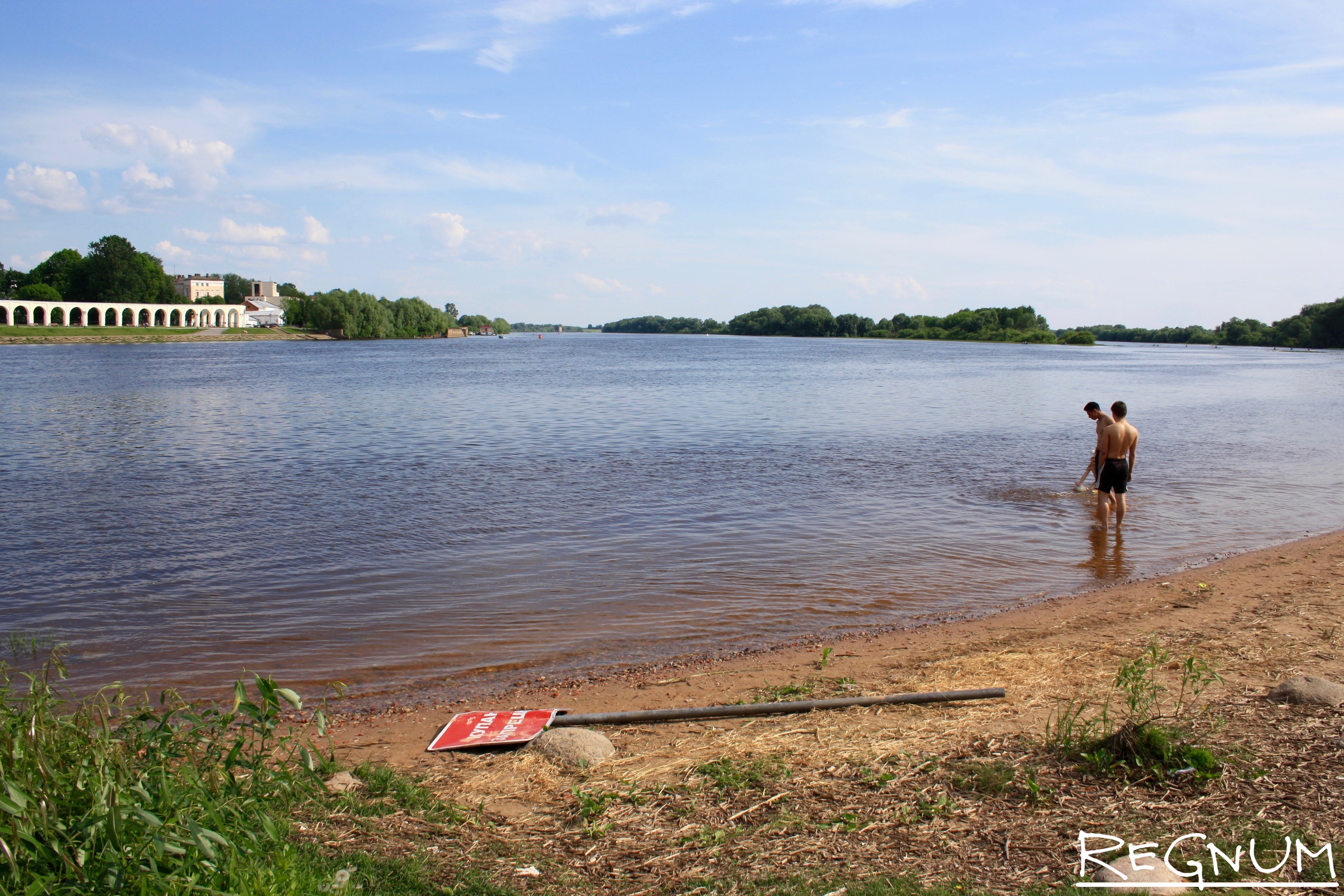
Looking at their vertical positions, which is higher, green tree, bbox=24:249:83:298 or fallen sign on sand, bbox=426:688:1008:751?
green tree, bbox=24:249:83:298

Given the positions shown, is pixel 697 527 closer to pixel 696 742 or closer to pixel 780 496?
pixel 780 496

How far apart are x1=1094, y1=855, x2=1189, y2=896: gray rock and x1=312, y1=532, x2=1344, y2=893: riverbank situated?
0.18 m

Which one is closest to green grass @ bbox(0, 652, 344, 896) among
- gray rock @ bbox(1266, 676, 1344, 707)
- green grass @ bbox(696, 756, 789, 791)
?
green grass @ bbox(696, 756, 789, 791)

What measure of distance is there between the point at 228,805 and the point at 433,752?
8.15 ft

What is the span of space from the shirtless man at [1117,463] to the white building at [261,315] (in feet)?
532

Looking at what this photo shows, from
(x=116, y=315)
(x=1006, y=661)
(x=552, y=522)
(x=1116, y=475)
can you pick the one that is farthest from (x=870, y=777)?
(x=116, y=315)

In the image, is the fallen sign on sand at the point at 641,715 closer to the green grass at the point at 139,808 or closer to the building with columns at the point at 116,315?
the green grass at the point at 139,808

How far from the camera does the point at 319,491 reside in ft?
53.0

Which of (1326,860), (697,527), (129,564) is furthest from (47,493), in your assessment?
(1326,860)

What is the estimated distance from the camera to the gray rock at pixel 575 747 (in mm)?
5355

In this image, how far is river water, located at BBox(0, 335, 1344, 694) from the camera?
8.63m

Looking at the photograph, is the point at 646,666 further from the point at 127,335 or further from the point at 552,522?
the point at 127,335

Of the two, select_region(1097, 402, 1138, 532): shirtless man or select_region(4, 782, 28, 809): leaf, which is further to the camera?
select_region(1097, 402, 1138, 532): shirtless man

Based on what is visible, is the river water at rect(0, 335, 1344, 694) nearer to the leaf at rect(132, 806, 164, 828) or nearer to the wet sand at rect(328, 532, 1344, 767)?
the wet sand at rect(328, 532, 1344, 767)
